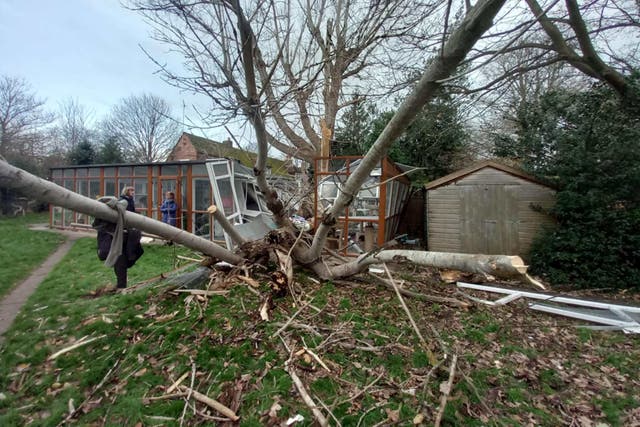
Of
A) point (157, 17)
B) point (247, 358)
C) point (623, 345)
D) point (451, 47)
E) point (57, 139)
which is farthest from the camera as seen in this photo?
point (57, 139)

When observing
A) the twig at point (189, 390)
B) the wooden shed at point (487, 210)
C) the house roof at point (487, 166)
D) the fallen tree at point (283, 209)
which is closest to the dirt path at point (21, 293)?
the fallen tree at point (283, 209)

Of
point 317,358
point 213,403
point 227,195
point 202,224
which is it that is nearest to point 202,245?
point 213,403

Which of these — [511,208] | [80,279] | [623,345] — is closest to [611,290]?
[511,208]

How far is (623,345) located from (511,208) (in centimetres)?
440

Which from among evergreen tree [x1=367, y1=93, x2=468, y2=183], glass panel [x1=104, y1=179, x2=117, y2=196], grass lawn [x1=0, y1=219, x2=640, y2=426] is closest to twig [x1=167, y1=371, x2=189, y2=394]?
grass lawn [x1=0, y1=219, x2=640, y2=426]

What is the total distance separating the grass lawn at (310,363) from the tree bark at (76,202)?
0.82m

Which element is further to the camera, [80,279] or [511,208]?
[511,208]

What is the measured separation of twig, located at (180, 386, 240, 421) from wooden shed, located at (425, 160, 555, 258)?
7.04 m

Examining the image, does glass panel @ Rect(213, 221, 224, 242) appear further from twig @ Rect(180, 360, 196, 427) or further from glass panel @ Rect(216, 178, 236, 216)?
twig @ Rect(180, 360, 196, 427)

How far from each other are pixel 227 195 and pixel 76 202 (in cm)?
743

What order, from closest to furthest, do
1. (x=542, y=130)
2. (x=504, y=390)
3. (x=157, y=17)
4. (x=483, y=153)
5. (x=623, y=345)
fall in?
1. (x=504, y=390)
2. (x=623, y=345)
3. (x=157, y=17)
4. (x=542, y=130)
5. (x=483, y=153)

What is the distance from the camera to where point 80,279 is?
5609 mm

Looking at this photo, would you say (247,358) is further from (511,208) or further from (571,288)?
(511,208)

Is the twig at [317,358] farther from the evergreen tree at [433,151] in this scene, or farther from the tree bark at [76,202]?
the evergreen tree at [433,151]
